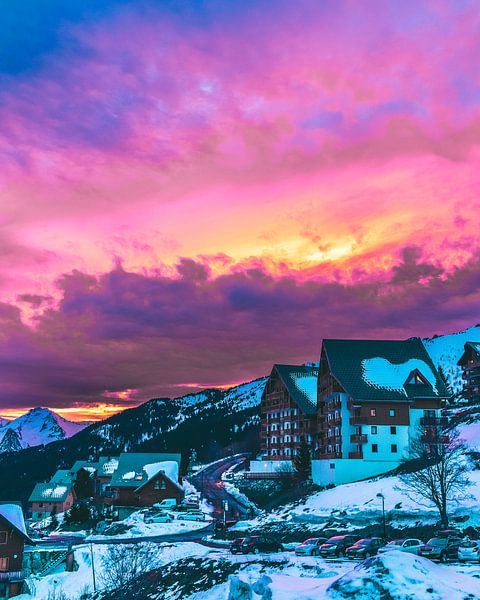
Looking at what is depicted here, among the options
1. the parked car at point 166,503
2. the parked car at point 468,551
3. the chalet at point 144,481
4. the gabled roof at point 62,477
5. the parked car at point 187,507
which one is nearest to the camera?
the parked car at point 468,551

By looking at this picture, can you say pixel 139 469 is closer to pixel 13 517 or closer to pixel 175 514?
pixel 175 514

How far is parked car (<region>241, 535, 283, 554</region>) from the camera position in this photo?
5341 centimetres

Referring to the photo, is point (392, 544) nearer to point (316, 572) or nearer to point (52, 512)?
point (316, 572)

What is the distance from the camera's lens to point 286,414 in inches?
4626

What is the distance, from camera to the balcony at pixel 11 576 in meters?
70.9

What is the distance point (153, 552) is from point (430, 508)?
27.9 m

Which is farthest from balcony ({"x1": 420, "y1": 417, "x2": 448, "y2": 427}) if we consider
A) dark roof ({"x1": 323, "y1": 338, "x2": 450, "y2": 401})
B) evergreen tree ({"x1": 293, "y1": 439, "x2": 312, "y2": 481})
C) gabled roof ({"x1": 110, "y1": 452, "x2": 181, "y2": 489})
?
gabled roof ({"x1": 110, "y1": 452, "x2": 181, "y2": 489})

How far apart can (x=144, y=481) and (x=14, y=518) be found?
39271 millimetres

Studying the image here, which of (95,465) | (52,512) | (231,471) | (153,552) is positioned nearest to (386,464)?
(153,552)

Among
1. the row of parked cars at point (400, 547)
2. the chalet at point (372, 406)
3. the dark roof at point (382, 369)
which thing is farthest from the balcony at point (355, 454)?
the row of parked cars at point (400, 547)

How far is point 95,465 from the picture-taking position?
583ft

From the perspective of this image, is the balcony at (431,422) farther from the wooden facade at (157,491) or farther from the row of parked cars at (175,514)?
the wooden facade at (157,491)

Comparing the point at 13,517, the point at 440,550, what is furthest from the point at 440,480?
the point at 13,517

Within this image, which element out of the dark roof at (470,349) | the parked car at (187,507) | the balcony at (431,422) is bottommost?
the parked car at (187,507)
